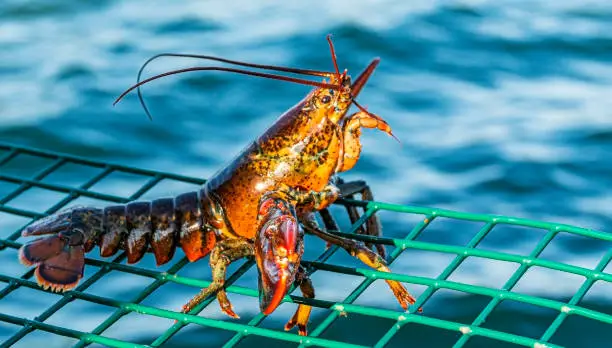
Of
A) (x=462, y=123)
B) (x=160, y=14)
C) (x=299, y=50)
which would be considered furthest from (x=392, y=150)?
(x=160, y=14)

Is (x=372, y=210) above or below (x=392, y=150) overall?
below

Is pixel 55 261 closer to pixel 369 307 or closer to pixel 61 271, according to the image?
pixel 61 271

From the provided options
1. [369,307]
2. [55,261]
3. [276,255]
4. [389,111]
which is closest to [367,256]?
[369,307]

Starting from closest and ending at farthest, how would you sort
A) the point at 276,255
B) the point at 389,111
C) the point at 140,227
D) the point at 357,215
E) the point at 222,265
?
the point at 276,255, the point at 222,265, the point at 140,227, the point at 357,215, the point at 389,111

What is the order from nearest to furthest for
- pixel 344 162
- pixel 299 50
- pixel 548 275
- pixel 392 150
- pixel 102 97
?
pixel 344 162 < pixel 548 275 < pixel 392 150 < pixel 102 97 < pixel 299 50

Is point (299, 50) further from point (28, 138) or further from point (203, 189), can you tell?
point (203, 189)

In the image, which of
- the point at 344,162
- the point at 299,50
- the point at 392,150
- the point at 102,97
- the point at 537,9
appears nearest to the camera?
the point at 344,162

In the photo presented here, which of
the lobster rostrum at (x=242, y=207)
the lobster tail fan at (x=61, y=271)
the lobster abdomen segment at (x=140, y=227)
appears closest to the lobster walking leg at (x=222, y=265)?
the lobster rostrum at (x=242, y=207)

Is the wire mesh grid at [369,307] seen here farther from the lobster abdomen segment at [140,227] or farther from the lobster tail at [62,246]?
the lobster abdomen segment at [140,227]
